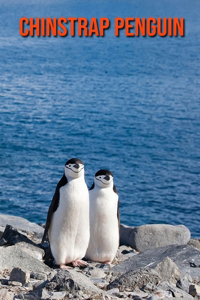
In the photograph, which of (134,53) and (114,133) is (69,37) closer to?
(134,53)

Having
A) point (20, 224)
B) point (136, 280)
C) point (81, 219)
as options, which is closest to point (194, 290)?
point (136, 280)

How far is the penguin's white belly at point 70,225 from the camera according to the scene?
686 centimetres

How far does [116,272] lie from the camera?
657cm

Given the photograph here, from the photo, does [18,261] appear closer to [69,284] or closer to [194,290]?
[69,284]

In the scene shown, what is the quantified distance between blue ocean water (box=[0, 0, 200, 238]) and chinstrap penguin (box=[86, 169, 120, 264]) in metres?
12.4

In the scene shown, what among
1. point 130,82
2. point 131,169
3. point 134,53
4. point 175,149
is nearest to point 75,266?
point 131,169

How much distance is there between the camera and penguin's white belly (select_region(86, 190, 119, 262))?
23.8 feet

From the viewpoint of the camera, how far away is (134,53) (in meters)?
72.7

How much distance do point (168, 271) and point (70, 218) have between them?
4.98 feet

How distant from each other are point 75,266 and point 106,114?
32318 millimetres

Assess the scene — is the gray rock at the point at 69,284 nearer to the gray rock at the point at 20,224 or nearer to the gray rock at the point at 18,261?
the gray rock at the point at 18,261

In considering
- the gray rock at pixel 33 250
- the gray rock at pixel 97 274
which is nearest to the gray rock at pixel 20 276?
the gray rock at pixel 97 274

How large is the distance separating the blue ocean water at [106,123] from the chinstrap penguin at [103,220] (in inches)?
488

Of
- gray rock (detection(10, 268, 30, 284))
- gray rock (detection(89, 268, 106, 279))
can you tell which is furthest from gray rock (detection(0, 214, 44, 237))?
gray rock (detection(10, 268, 30, 284))
